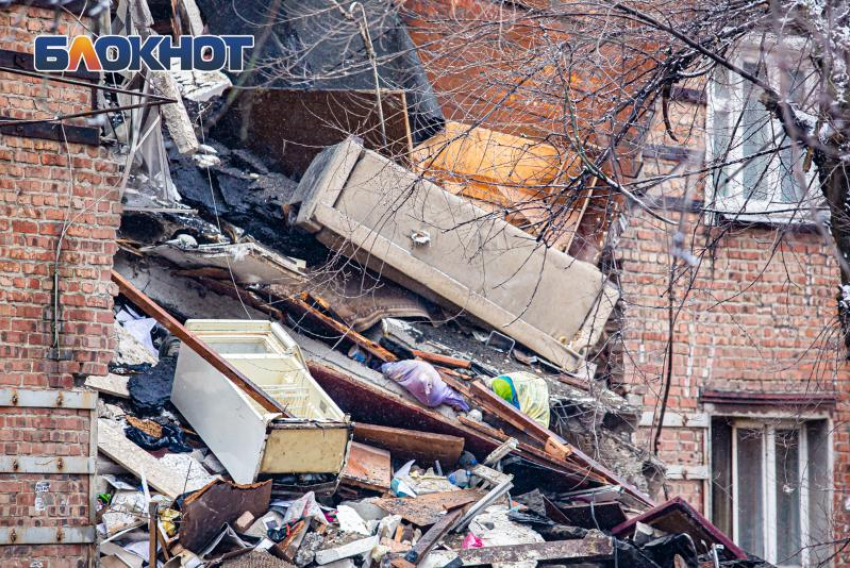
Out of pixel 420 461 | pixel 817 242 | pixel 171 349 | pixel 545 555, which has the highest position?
pixel 817 242

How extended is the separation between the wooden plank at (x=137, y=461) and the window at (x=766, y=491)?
520 cm

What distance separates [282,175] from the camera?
9953 mm

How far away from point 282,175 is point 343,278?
1347 millimetres

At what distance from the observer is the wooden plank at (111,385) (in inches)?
300

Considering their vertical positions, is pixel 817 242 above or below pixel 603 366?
above

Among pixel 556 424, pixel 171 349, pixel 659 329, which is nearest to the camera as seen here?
pixel 171 349

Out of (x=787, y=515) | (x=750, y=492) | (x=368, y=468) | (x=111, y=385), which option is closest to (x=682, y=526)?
(x=368, y=468)

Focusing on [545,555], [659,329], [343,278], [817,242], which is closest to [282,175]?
[343,278]

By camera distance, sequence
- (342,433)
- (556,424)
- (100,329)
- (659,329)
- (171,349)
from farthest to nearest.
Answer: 1. (659,329)
2. (556,424)
3. (171,349)
4. (342,433)
5. (100,329)

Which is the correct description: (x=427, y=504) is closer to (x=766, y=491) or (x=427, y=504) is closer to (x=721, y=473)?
(x=721, y=473)

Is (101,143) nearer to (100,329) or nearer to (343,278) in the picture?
(100,329)

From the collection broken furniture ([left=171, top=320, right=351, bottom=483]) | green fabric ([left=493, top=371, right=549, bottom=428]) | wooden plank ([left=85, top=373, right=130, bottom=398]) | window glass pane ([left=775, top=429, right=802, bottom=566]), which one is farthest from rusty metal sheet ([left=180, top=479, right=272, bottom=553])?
window glass pane ([left=775, top=429, right=802, bottom=566])

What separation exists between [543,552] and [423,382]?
1.71 meters

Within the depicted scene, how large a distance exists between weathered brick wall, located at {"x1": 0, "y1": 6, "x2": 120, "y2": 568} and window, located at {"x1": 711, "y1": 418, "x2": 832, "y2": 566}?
19.6 ft
